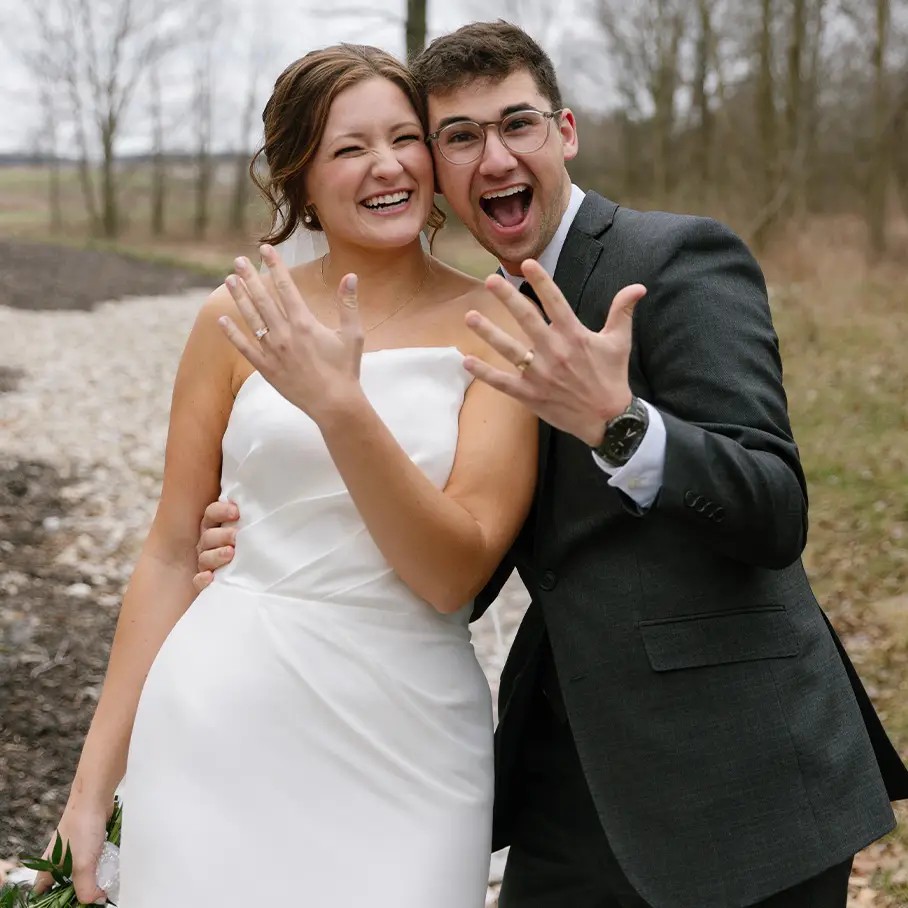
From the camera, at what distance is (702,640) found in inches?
91.0

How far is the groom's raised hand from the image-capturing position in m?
1.94

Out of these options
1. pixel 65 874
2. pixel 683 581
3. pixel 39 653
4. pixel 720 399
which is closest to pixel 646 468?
pixel 720 399

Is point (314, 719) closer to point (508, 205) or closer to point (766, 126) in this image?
point (508, 205)

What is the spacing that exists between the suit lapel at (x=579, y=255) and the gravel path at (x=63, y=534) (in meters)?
2.91

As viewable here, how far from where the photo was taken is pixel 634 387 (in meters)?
2.33

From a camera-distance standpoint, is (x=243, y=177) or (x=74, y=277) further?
(x=243, y=177)

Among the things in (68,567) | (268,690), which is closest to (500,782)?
(268,690)

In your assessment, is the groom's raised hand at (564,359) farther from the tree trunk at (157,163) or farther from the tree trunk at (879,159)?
the tree trunk at (157,163)

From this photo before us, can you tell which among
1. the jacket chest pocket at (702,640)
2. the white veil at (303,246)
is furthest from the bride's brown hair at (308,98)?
the jacket chest pocket at (702,640)

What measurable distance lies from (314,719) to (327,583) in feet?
0.92

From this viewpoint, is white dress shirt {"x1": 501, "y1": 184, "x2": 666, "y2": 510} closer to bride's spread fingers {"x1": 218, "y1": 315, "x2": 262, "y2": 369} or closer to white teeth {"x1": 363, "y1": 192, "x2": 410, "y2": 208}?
bride's spread fingers {"x1": 218, "y1": 315, "x2": 262, "y2": 369}

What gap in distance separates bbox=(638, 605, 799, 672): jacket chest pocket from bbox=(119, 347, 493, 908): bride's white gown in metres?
0.44

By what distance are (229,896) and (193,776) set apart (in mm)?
244

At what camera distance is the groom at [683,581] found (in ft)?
6.82
